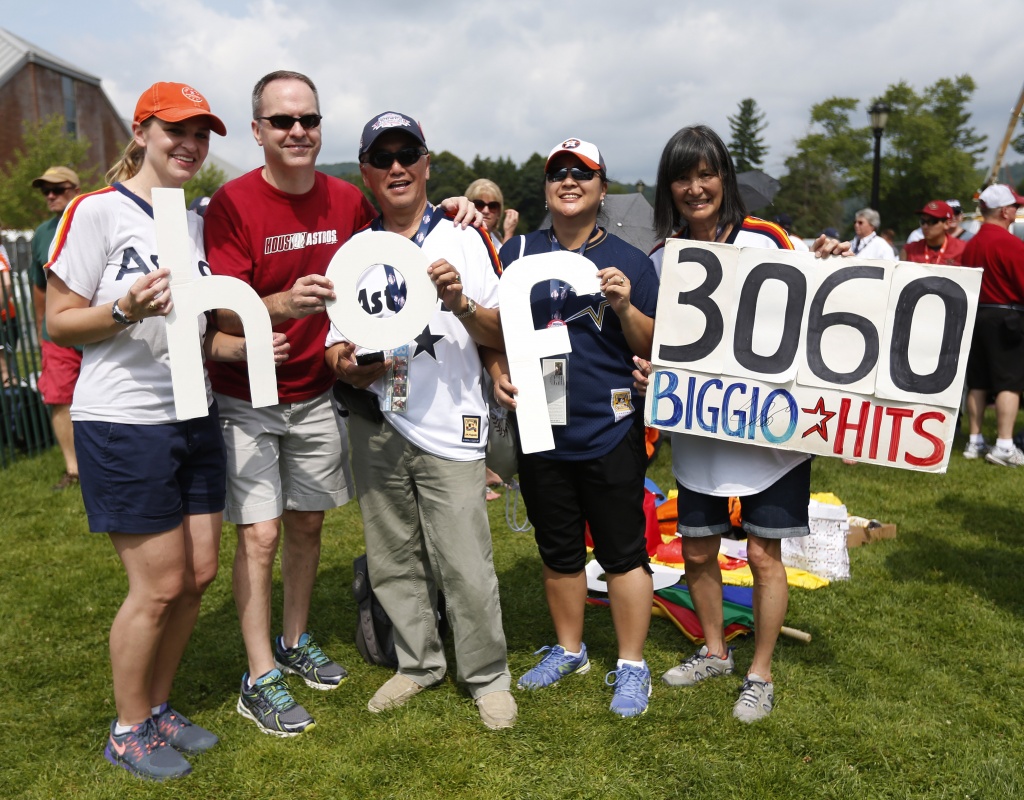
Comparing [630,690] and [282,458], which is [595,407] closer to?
[630,690]

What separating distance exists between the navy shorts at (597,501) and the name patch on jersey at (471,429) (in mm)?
274

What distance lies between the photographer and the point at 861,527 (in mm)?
5324

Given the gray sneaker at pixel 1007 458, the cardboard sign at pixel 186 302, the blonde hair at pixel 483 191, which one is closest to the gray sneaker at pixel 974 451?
the gray sneaker at pixel 1007 458

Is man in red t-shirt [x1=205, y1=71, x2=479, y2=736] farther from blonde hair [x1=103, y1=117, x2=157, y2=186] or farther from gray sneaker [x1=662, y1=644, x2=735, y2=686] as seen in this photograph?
gray sneaker [x1=662, y1=644, x2=735, y2=686]

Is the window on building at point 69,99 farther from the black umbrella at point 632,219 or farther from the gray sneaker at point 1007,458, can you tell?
the gray sneaker at point 1007,458

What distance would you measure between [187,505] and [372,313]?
0.99 metres

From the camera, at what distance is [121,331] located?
2729 millimetres

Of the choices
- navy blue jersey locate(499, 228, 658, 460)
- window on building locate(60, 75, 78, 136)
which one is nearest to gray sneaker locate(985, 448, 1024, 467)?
navy blue jersey locate(499, 228, 658, 460)

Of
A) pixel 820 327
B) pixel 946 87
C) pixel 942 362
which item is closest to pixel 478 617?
pixel 820 327

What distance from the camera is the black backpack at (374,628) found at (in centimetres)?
383

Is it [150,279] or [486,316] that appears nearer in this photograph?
[150,279]

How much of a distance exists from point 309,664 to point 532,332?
193cm

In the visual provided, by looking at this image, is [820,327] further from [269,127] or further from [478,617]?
[269,127]

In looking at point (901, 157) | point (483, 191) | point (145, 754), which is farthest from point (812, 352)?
point (901, 157)
